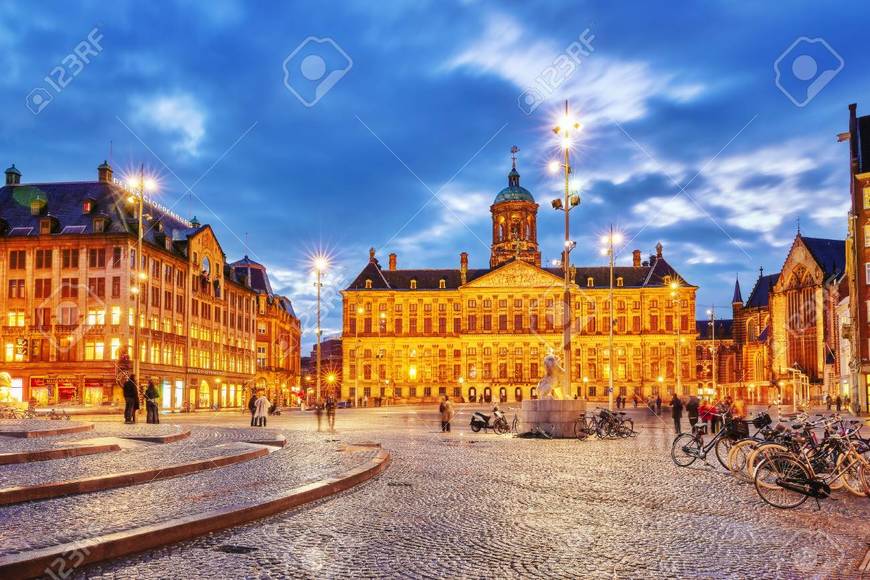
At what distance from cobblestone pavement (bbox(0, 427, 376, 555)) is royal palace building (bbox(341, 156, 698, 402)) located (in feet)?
330

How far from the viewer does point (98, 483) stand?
11383mm

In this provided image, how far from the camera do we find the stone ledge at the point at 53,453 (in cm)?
1411

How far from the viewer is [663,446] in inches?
917

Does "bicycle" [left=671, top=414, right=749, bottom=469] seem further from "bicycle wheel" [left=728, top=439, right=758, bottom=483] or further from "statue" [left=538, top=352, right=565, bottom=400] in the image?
"statue" [left=538, top=352, right=565, bottom=400]

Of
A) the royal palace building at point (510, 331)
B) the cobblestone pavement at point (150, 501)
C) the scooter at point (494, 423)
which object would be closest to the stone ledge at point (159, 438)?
the cobblestone pavement at point (150, 501)

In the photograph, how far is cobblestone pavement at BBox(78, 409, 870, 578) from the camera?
7285 millimetres

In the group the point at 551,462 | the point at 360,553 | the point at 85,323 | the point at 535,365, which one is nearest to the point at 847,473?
the point at 551,462

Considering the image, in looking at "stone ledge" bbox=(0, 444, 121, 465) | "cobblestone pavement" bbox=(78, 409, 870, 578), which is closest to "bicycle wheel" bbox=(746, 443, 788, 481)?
"cobblestone pavement" bbox=(78, 409, 870, 578)

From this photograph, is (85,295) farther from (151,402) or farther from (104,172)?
(151,402)

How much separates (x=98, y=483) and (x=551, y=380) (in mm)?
16839

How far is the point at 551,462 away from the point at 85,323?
1903 inches

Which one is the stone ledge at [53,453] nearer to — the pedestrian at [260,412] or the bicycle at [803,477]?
the bicycle at [803,477]

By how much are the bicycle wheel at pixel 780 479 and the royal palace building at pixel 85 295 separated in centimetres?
4696

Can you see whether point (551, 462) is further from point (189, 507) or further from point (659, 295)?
point (659, 295)
